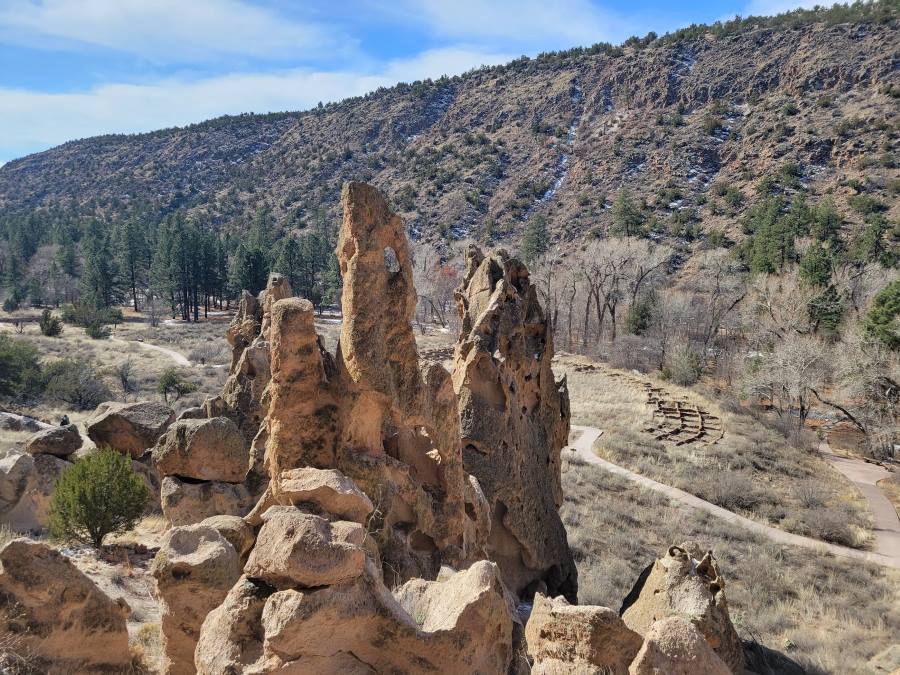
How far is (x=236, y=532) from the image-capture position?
5438 mm

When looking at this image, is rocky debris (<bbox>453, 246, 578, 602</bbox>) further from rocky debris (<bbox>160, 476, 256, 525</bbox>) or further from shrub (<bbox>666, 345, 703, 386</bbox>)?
shrub (<bbox>666, 345, 703, 386</bbox>)

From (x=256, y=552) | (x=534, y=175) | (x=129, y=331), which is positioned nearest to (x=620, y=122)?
(x=534, y=175)

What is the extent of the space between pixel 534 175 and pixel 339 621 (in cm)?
7996

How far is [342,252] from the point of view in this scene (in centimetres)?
648

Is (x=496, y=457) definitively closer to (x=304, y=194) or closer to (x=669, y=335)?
(x=669, y=335)

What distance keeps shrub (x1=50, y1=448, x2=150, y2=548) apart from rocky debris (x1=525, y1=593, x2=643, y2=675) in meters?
6.51

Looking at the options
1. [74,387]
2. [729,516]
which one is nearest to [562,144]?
[74,387]

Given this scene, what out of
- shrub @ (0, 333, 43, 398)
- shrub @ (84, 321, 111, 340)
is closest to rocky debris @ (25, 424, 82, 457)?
shrub @ (0, 333, 43, 398)

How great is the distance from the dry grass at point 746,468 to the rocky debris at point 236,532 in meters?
15.8

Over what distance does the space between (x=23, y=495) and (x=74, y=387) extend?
1721cm

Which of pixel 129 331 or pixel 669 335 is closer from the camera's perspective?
pixel 669 335

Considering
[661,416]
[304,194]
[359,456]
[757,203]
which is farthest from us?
[304,194]

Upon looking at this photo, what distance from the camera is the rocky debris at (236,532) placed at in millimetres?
5355

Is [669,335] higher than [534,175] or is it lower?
lower
